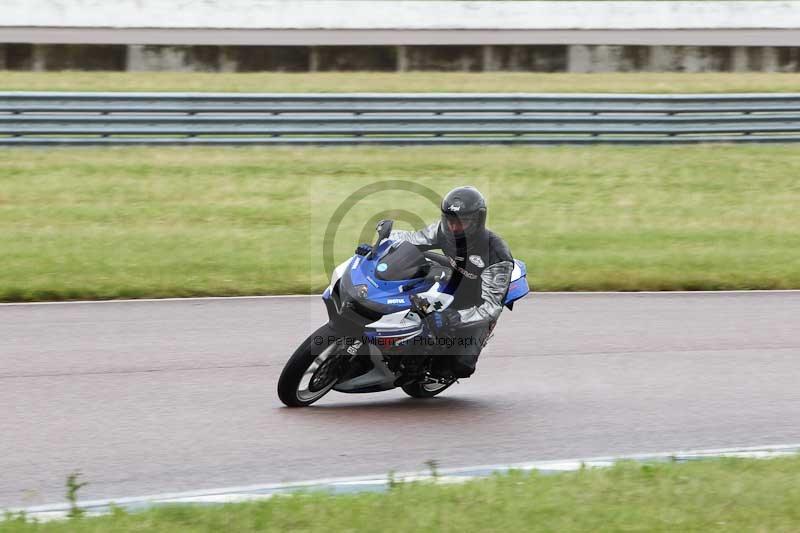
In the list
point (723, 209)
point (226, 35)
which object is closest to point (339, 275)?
point (723, 209)

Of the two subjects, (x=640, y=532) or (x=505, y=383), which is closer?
(x=640, y=532)

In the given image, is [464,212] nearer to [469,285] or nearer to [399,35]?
[469,285]

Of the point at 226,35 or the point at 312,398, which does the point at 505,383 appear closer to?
the point at 312,398

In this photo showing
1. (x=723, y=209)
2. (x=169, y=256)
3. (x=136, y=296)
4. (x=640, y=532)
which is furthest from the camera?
(x=723, y=209)

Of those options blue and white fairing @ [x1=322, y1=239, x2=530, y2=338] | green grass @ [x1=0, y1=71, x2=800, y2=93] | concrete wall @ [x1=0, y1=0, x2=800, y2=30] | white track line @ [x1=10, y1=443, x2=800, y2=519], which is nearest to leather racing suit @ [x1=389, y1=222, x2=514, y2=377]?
blue and white fairing @ [x1=322, y1=239, x2=530, y2=338]

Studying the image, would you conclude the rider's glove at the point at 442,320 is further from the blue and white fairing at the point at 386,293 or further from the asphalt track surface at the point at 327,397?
the asphalt track surface at the point at 327,397

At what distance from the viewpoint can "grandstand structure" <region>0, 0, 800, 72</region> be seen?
25641 millimetres

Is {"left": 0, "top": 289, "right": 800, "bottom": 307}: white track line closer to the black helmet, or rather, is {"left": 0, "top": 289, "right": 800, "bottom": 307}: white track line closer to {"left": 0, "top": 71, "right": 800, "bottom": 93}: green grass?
the black helmet

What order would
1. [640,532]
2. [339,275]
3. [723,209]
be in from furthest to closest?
[723,209] < [339,275] < [640,532]

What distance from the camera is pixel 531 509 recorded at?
592 centimetres

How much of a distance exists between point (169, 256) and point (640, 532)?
9004mm

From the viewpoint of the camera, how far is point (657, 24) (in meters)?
32.8

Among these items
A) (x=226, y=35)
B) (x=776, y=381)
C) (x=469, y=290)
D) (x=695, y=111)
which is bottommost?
→ (x=776, y=381)

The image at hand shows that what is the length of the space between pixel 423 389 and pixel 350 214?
25.8 ft
